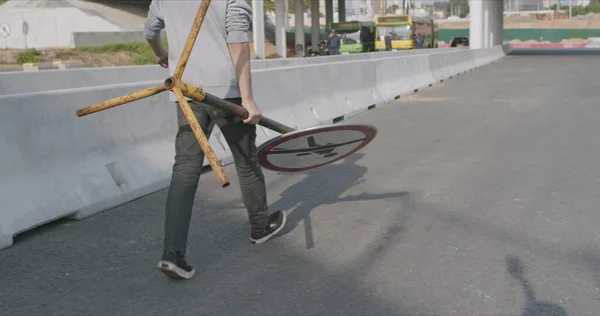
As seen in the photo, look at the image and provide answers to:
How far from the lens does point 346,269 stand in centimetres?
405

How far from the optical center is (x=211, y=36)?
3.97 m

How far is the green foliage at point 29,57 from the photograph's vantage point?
104 feet

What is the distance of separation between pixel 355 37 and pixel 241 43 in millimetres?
50228

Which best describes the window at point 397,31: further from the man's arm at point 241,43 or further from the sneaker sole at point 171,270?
the sneaker sole at point 171,270

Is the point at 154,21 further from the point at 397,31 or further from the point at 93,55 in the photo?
the point at 397,31

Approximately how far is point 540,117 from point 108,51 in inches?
1125

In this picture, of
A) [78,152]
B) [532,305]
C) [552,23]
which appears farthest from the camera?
[552,23]

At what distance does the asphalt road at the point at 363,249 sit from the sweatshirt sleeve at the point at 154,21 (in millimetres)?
1297

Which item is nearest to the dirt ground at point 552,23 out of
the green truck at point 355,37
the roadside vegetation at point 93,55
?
the green truck at point 355,37

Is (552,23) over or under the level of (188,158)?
over

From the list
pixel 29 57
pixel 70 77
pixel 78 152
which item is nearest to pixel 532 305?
pixel 78 152

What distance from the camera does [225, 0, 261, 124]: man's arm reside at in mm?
3922

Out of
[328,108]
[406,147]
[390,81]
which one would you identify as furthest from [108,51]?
[406,147]

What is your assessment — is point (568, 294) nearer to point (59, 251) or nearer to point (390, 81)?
point (59, 251)
